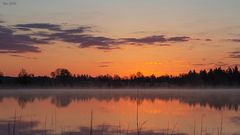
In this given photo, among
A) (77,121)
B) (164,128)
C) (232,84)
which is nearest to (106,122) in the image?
(77,121)

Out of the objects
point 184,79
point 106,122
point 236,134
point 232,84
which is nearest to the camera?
point 236,134

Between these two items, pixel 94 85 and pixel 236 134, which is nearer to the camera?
pixel 236 134

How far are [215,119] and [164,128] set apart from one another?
393 cm

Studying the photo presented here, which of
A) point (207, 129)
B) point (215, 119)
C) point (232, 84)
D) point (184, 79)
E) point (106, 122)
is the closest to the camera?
point (207, 129)

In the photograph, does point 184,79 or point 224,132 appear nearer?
point 224,132

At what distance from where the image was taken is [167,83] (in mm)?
103188

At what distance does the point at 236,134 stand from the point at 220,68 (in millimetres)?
83774

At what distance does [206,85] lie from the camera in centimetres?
9662

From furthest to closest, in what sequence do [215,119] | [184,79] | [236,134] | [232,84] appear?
[184,79], [232,84], [215,119], [236,134]

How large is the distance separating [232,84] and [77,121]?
8176 centimetres

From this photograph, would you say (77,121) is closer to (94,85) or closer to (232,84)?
(232,84)

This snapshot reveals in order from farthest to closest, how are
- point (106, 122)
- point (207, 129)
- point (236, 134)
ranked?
point (106, 122)
point (207, 129)
point (236, 134)

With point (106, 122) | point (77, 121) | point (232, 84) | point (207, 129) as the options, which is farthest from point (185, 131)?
point (232, 84)

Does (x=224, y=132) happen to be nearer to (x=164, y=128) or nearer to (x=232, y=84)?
(x=164, y=128)
